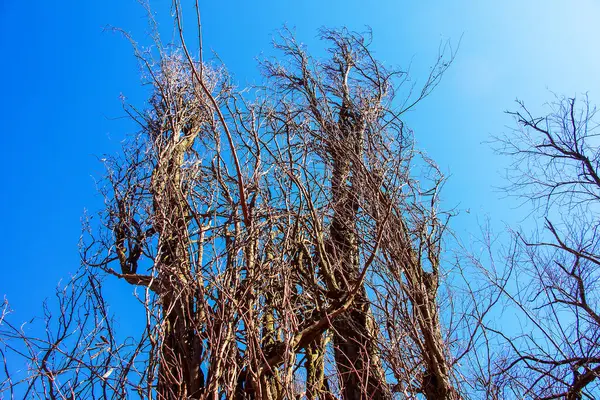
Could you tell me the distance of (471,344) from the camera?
2.69 m

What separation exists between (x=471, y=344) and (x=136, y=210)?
2.56 m

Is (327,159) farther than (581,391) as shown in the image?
Yes

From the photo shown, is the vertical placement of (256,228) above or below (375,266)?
above

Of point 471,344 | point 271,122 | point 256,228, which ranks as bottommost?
point 471,344

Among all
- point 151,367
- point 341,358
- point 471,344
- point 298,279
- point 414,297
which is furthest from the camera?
point 341,358

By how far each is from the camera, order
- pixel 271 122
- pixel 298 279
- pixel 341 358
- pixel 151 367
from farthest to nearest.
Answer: pixel 341 358
pixel 271 122
pixel 298 279
pixel 151 367

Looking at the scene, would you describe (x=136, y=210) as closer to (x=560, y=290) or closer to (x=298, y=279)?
(x=298, y=279)

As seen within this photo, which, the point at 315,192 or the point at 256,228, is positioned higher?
the point at 315,192

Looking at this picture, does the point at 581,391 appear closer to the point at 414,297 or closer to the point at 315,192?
the point at 414,297

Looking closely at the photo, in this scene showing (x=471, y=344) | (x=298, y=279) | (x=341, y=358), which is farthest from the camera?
(x=341, y=358)

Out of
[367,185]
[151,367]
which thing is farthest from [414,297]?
[151,367]

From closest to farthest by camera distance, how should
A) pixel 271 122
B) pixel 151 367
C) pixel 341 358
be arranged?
1. pixel 151 367
2. pixel 271 122
3. pixel 341 358

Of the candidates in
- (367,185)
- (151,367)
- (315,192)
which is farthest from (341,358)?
(151,367)

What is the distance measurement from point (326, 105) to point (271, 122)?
1.44 ft
